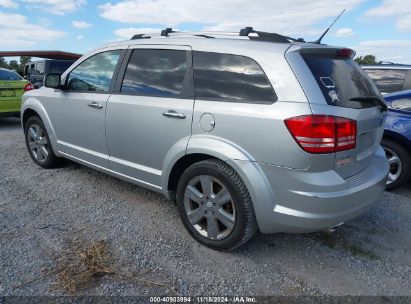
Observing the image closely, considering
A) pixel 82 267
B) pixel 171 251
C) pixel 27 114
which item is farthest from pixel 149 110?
pixel 27 114

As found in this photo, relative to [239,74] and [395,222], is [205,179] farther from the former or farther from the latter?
[395,222]

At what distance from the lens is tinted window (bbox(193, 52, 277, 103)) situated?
2613 millimetres

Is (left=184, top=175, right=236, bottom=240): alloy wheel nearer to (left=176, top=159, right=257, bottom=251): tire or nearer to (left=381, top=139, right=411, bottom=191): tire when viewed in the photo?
(left=176, top=159, right=257, bottom=251): tire

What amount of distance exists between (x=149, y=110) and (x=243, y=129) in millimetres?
1020

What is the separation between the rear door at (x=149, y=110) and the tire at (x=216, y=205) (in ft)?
1.05

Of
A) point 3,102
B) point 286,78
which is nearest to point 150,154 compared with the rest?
point 286,78

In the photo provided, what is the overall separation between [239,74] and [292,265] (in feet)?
5.29

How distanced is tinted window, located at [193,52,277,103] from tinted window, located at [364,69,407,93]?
3.51 m

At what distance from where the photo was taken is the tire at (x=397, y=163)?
14.6ft

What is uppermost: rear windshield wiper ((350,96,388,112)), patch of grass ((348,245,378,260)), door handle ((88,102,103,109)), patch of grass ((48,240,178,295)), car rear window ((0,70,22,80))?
rear windshield wiper ((350,96,388,112))

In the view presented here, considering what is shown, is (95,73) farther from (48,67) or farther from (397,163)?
(48,67)

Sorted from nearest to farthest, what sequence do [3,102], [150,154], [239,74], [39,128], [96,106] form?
1. [239,74]
2. [150,154]
3. [96,106]
4. [39,128]
5. [3,102]

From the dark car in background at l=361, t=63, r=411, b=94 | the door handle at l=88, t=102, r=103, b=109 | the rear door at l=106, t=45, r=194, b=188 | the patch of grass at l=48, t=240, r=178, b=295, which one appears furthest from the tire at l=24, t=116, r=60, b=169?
the dark car in background at l=361, t=63, r=411, b=94

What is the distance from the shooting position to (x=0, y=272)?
2.60 meters
